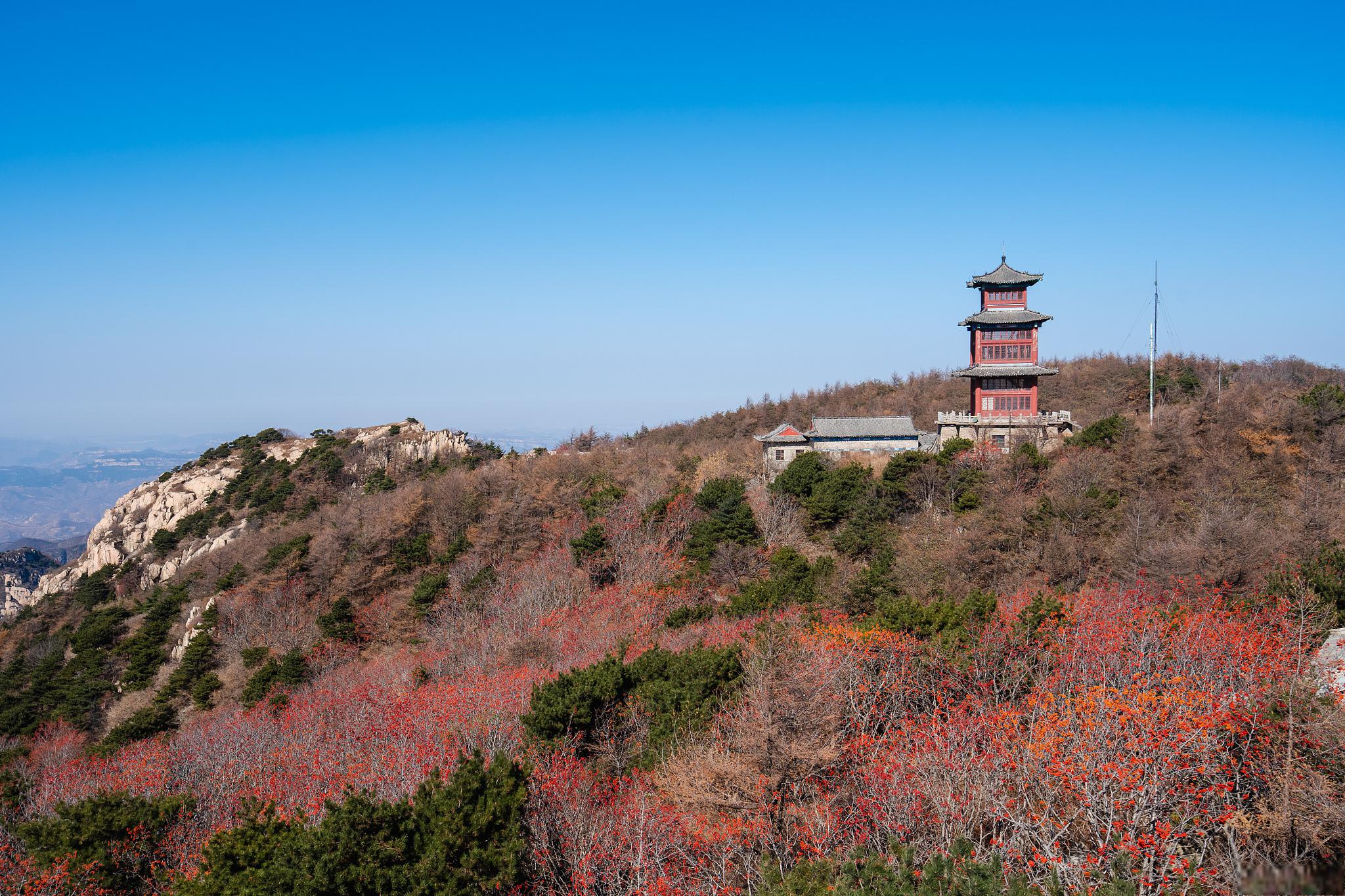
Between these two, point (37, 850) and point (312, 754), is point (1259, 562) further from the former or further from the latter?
point (37, 850)

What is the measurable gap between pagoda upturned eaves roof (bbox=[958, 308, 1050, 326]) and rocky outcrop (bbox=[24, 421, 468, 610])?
36058 millimetres

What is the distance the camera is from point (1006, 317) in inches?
1188

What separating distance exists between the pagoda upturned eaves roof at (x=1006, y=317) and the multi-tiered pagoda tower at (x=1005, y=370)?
3 cm

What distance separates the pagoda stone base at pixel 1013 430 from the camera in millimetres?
29625

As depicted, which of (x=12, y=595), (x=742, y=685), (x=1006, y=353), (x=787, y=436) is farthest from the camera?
(x=12, y=595)

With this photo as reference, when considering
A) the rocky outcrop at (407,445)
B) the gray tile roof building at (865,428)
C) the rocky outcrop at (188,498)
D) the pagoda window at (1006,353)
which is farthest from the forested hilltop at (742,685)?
the rocky outcrop at (407,445)

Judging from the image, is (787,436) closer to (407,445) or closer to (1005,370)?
(1005,370)

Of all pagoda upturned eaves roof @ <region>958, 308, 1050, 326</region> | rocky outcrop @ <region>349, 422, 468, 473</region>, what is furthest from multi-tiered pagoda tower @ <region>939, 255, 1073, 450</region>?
rocky outcrop @ <region>349, 422, 468, 473</region>

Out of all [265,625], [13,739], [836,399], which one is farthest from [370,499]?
[836,399]

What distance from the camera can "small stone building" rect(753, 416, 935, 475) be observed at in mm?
33031

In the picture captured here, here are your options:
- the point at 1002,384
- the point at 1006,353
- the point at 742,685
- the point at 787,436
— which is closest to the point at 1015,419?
the point at 1002,384

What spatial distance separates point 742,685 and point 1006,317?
2228 centimetres

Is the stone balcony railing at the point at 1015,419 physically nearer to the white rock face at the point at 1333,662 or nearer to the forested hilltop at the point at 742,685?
the forested hilltop at the point at 742,685

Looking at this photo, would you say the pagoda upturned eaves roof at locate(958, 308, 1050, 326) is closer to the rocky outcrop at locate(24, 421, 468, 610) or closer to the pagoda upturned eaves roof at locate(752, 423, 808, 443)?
the pagoda upturned eaves roof at locate(752, 423, 808, 443)
